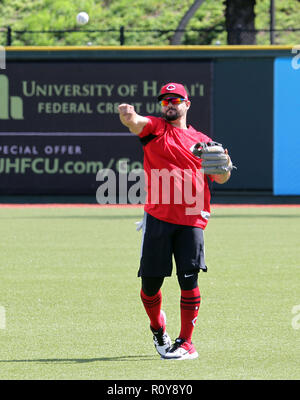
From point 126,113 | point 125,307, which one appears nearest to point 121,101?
point 125,307

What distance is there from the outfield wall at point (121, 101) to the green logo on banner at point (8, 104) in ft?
0.08

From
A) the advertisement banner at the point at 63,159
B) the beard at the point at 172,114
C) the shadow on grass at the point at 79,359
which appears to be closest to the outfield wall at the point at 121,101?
the advertisement banner at the point at 63,159

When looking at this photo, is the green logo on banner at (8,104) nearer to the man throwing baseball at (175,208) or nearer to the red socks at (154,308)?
the man throwing baseball at (175,208)

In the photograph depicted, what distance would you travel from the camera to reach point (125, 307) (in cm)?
1045

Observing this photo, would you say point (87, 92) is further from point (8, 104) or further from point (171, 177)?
point (171, 177)

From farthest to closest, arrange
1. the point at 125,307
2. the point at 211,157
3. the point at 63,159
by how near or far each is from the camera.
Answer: the point at 63,159 → the point at 125,307 → the point at 211,157

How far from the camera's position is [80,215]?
2228 centimetres

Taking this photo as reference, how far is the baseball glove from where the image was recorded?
781cm

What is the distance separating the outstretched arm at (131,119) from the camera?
24.5 ft

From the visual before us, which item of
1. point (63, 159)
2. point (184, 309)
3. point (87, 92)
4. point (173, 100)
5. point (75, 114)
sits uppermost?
point (87, 92)

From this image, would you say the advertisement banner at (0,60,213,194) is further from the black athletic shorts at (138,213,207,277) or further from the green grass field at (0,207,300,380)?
the black athletic shorts at (138,213,207,277)

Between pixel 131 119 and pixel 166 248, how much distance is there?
3.56 ft

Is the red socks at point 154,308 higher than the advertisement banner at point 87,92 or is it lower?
lower
